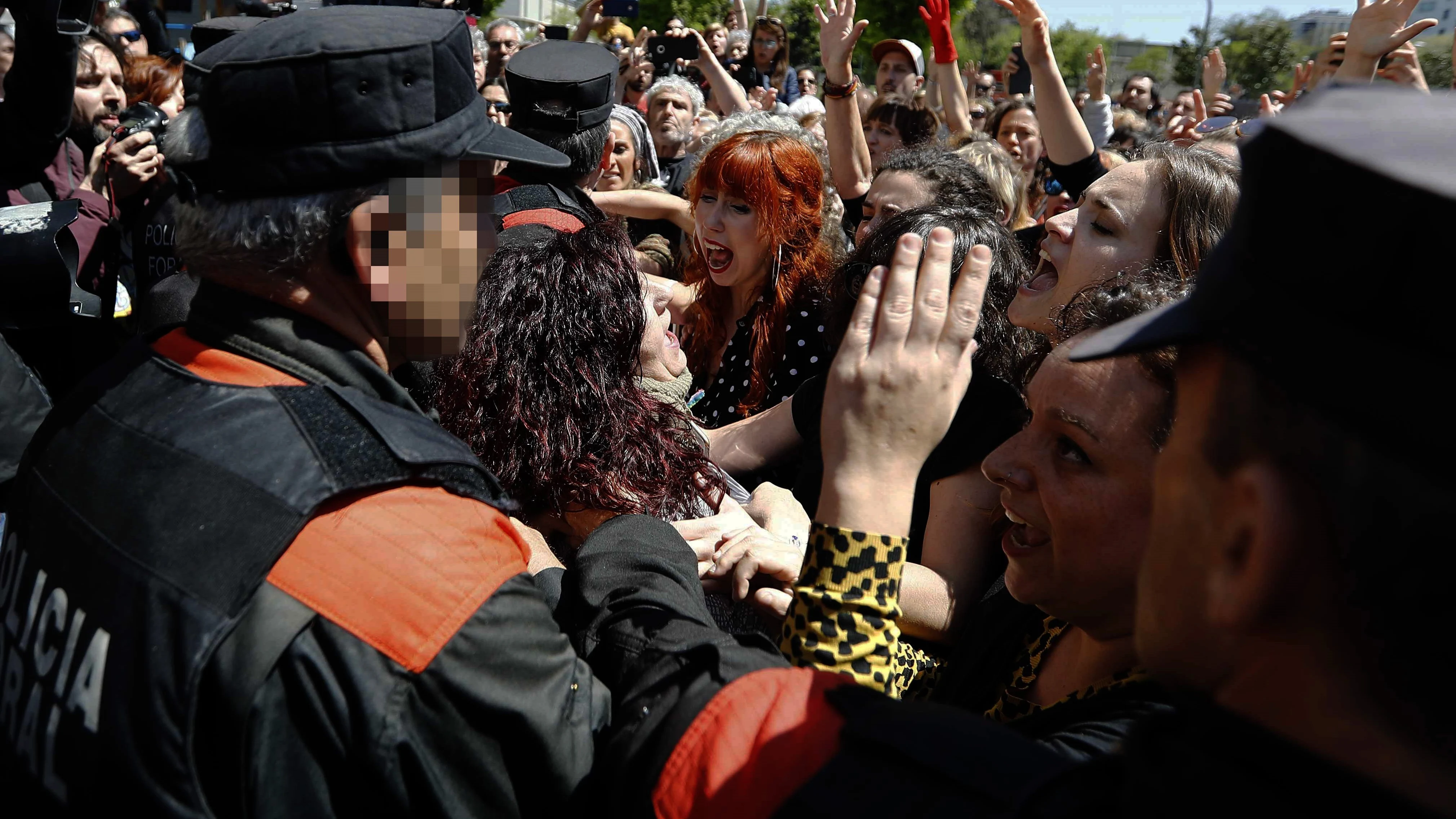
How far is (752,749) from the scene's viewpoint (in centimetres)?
111

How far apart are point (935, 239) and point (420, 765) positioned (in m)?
0.89

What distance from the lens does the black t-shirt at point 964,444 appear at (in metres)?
2.36

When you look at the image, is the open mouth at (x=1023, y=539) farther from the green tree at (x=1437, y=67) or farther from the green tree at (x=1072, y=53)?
the green tree at (x=1072, y=53)

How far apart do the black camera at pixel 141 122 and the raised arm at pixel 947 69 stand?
432cm

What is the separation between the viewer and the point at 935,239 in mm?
1282

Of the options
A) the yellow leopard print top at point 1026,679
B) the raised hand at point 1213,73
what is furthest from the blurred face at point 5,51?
the raised hand at point 1213,73

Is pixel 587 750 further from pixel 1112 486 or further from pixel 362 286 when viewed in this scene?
pixel 1112 486

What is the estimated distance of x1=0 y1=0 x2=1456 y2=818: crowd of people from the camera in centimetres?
73

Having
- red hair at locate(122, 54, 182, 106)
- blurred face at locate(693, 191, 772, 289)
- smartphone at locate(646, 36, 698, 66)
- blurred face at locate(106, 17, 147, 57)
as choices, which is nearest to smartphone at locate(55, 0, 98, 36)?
blurred face at locate(693, 191, 772, 289)

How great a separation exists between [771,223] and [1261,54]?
4316 cm

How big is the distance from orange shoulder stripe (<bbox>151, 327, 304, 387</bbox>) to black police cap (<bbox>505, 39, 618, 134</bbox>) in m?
2.98

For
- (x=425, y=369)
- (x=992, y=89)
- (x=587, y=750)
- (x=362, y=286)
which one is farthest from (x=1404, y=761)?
(x=992, y=89)

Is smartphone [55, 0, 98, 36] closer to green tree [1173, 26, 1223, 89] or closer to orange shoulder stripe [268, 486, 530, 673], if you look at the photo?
orange shoulder stripe [268, 486, 530, 673]

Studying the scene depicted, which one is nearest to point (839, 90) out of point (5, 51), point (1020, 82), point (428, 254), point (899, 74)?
point (899, 74)
